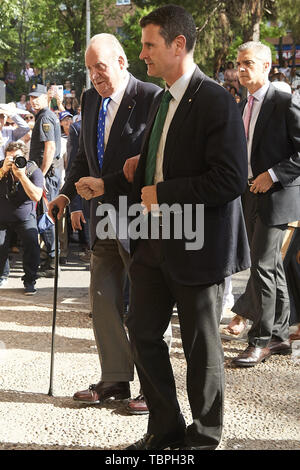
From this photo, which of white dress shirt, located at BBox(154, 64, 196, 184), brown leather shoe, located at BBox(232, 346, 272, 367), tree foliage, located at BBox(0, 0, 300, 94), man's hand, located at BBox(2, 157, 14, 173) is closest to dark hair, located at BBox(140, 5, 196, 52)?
white dress shirt, located at BBox(154, 64, 196, 184)

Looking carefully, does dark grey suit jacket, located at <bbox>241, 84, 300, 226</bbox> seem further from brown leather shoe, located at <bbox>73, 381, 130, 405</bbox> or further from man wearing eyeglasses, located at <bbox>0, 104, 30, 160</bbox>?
man wearing eyeglasses, located at <bbox>0, 104, 30, 160</bbox>

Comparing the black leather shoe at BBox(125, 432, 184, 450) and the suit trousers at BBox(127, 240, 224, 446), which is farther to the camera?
the black leather shoe at BBox(125, 432, 184, 450)

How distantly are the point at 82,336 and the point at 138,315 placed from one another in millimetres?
2487

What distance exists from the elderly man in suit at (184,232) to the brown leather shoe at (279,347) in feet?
6.76

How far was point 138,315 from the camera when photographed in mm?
3457

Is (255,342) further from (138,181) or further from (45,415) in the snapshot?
(138,181)

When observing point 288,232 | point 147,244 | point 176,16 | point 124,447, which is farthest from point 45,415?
point 288,232

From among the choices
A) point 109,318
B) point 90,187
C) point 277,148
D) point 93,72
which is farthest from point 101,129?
point 277,148

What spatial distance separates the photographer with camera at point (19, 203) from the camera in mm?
7859

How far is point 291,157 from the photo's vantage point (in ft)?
16.8

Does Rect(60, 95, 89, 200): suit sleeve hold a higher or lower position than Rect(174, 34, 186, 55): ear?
lower

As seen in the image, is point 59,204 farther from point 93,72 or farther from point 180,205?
point 180,205

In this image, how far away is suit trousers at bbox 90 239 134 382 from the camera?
4332 millimetres

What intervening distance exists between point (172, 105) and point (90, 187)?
0.87 meters
